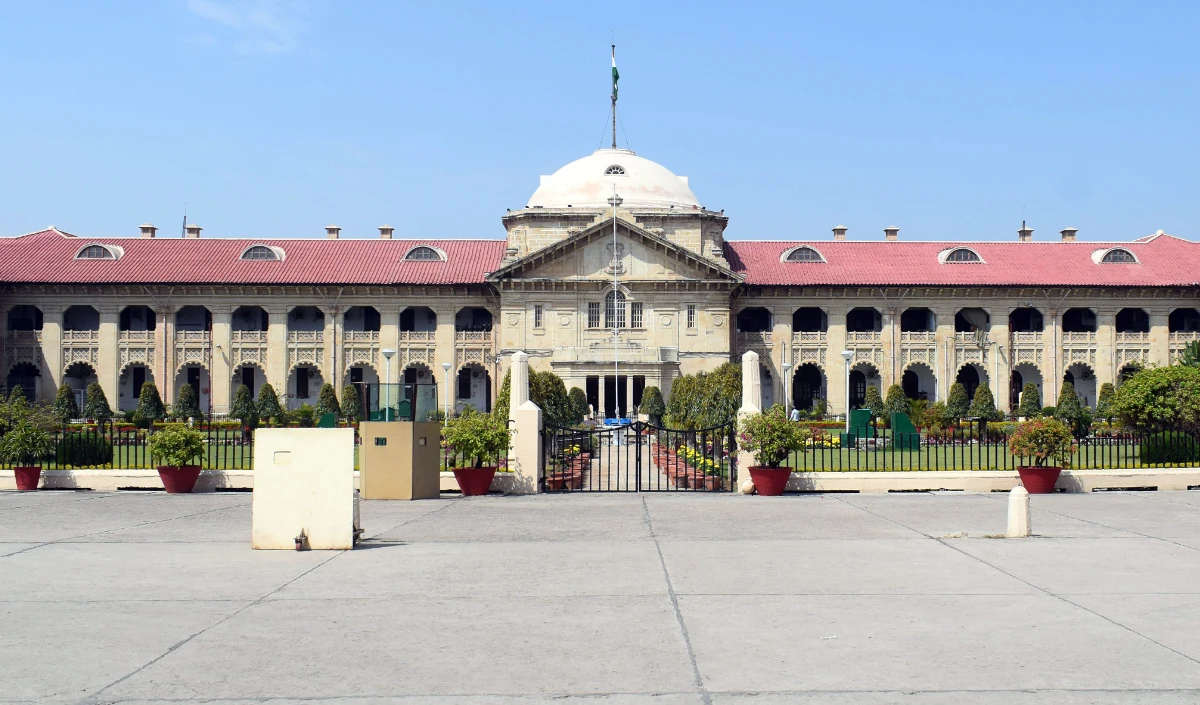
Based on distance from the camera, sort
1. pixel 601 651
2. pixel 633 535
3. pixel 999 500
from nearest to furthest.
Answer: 1. pixel 601 651
2. pixel 633 535
3. pixel 999 500

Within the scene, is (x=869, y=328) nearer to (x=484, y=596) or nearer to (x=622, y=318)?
(x=622, y=318)

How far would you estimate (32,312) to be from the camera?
185 ft

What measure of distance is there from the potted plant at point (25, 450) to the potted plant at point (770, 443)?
44.4ft

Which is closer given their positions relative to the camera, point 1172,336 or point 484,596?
point 484,596

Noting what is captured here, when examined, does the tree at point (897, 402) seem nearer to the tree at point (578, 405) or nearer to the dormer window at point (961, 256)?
the dormer window at point (961, 256)

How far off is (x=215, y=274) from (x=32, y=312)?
942 centimetres

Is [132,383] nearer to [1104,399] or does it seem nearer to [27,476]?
[27,476]

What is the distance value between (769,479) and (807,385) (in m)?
37.1

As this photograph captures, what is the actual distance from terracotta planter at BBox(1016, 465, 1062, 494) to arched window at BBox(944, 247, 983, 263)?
3760 cm

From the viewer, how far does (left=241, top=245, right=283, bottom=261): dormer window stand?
57.1 m

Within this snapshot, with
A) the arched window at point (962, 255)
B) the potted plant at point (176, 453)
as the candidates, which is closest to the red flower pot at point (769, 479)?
the potted plant at point (176, 453)

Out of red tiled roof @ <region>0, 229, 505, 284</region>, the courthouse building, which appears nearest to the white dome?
the courthouse building

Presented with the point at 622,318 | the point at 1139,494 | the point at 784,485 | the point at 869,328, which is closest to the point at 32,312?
the point at 622,318

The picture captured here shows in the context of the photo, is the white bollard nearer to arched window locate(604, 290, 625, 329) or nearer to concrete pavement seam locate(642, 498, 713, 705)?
concrete pavement seam locate(642, 498, 713, 705)
